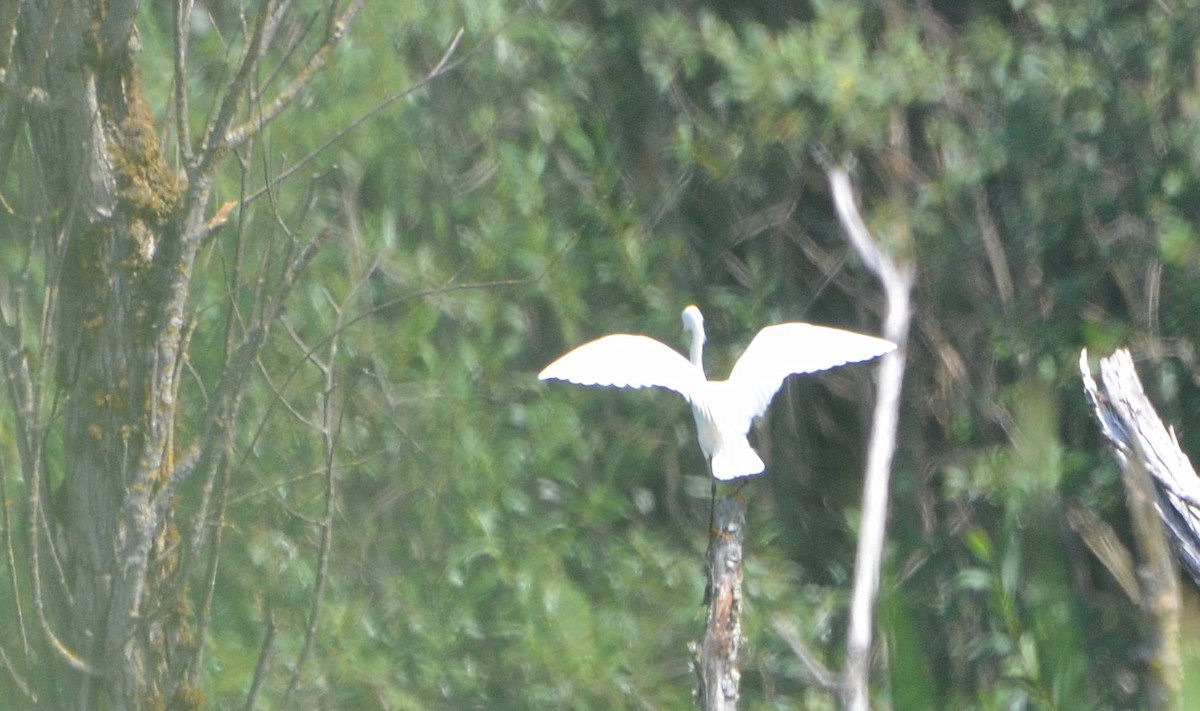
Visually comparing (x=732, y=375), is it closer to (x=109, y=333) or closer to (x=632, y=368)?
(x=632, y=368)

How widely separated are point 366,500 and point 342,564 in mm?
177

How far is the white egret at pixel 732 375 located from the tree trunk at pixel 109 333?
63 centimetres

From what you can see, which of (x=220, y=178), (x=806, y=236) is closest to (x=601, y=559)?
(x=806, y=236)

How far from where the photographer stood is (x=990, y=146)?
4348 mm

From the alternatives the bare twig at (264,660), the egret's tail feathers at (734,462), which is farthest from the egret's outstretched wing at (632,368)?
the bare twig at (264,660)

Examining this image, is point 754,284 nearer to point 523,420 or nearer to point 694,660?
point 523,420

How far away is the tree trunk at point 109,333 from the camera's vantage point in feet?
8.05

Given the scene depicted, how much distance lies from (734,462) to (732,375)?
0.75ft

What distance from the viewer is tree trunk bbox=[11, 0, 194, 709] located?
2.46 m

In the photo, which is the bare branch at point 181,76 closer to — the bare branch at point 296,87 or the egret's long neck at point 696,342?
the bare branch at point 296,87

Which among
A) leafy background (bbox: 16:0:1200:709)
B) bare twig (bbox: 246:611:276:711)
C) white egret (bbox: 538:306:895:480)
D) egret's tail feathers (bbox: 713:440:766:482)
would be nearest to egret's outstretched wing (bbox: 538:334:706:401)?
white egret (bbox: 538:306:895:480)

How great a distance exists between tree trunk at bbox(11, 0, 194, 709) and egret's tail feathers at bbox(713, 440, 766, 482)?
33.6 inches

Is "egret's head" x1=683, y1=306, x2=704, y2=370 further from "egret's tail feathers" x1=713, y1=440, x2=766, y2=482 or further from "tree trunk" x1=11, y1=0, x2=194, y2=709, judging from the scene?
"tree trunk" x1=11, y1=0, x2=194, y2=709

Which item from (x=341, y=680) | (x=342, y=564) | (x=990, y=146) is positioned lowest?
(x=341, y=680)
